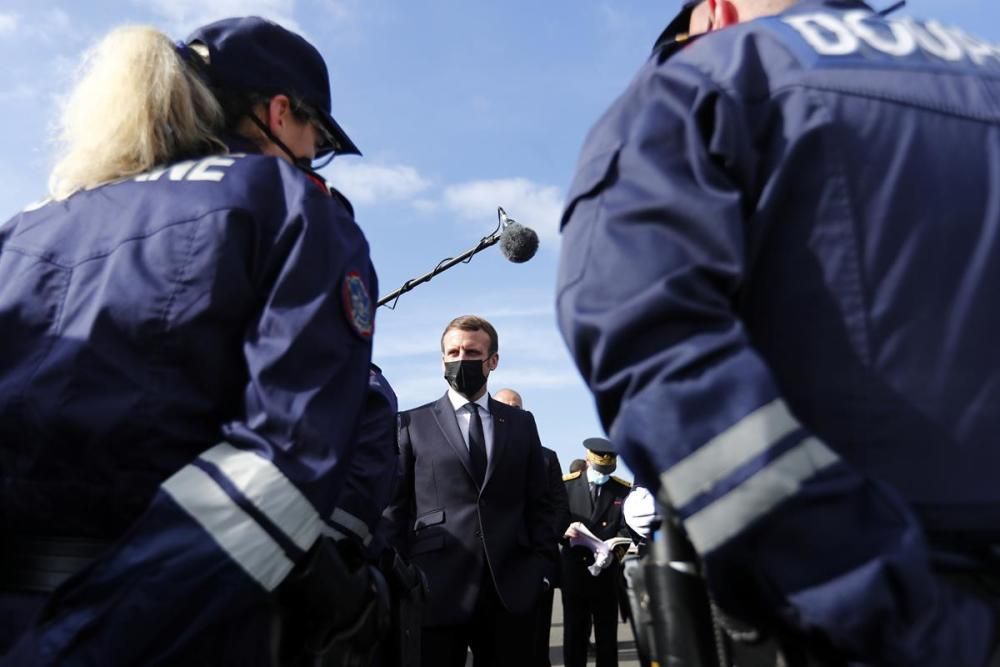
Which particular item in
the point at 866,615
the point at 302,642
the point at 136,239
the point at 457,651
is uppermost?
the point at 136,239

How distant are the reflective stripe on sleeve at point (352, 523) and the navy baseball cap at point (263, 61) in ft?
3.73

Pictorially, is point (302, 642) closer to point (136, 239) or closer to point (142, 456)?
point (142, 456)

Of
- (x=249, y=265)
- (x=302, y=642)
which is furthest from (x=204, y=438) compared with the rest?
(x=302, y=642)

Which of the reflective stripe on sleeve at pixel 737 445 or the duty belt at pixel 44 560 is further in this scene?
the duty belt at pixel 44 560

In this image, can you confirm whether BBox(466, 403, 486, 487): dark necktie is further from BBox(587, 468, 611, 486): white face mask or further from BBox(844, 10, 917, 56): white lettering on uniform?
BBox(844, 10, 917, 56): white lettering on uniform

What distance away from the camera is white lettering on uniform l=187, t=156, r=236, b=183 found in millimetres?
1685

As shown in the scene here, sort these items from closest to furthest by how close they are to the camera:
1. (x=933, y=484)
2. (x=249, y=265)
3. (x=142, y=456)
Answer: (x=933, y=484), (x=142, y=456), (x=249, y=265)

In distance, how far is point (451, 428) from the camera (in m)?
4.98

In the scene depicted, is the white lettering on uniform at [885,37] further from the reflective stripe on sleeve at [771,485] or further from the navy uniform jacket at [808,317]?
the reflective stripe on sleeve at [771,485]

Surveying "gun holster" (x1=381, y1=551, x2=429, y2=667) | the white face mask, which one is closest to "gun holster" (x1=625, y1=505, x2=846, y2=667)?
"gun holster" (x1=381, y1=551, x2=429, y2=667)

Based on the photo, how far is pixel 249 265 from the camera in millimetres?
1629

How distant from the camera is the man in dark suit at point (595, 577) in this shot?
7.25 meters

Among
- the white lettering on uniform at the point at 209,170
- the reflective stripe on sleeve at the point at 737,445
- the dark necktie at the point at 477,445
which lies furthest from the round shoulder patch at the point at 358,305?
the dark necktie at the point at 477,445

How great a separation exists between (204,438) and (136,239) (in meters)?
0.37
